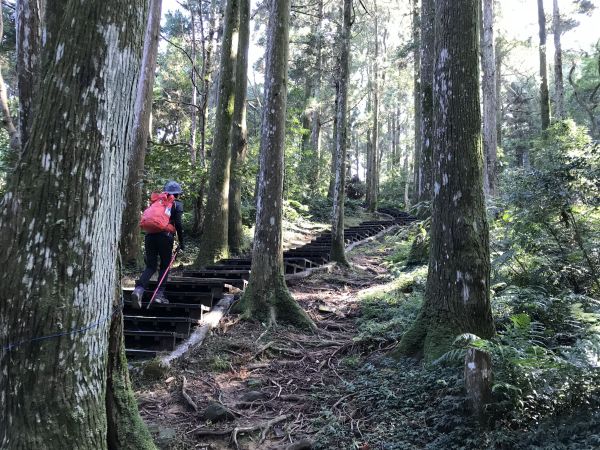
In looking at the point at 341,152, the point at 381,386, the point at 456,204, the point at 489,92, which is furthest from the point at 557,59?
the point at 381,386

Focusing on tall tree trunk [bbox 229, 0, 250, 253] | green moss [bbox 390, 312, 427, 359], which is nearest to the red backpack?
green moss [bbox 390, 312, 427, 359]

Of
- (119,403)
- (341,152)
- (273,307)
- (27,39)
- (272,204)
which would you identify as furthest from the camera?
(341,152)

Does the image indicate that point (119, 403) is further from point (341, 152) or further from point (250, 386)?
point (341, 152)

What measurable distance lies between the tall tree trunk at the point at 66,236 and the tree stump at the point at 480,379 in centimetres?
296

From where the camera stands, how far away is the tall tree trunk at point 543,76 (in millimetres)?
23812

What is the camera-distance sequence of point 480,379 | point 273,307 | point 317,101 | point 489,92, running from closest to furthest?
point 480,379 < point 273,307 < point 489,92 < point 317,101

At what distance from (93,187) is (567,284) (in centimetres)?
655

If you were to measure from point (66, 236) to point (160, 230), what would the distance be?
4.57 metres

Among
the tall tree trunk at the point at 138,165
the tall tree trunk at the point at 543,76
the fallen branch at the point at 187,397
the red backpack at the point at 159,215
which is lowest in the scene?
the fallen branch at the point at 187,397

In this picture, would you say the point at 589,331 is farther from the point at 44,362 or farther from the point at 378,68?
the point at 378,68

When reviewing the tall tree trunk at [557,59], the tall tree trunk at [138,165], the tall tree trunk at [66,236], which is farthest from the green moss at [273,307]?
the tall tree trunk at [557,59]

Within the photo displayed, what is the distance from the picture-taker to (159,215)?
23.5 feet

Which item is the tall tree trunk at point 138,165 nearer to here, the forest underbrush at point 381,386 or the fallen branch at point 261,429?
the forest underbrush at point 381,386

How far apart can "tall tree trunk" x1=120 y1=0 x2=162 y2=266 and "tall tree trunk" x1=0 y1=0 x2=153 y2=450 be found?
8911 mm
